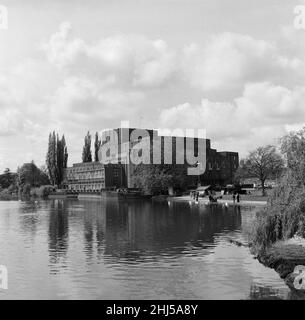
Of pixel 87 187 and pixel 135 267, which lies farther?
pixel 87 187

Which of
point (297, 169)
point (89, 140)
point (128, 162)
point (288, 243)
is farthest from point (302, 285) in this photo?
point (89, 140)

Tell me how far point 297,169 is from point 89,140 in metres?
164

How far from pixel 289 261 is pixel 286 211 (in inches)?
105

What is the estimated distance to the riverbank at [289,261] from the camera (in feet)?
70.6

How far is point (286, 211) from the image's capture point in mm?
24531

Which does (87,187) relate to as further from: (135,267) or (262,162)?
(135,267)

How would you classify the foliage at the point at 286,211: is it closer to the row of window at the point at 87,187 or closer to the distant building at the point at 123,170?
the distant building at the point at 123,170

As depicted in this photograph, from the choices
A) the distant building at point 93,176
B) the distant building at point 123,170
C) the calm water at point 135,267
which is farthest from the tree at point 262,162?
the distant building at point 93,176

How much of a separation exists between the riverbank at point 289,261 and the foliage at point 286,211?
542 millimetres

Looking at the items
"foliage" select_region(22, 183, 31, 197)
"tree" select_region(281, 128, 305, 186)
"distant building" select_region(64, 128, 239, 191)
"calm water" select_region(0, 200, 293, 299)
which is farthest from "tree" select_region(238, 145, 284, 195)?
"foliage" select_region(22, 183, 31, 197)

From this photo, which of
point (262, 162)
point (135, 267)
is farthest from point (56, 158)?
point (135, 267)

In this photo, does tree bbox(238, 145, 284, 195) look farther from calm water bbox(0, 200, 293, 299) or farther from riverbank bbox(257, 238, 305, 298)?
Answer: riverbank bbox(257, 238, 305, 298)

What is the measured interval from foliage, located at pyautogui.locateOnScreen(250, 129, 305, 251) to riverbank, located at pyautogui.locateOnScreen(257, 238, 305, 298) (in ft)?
→ 1.78

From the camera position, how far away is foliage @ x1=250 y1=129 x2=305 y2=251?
78.8ft
